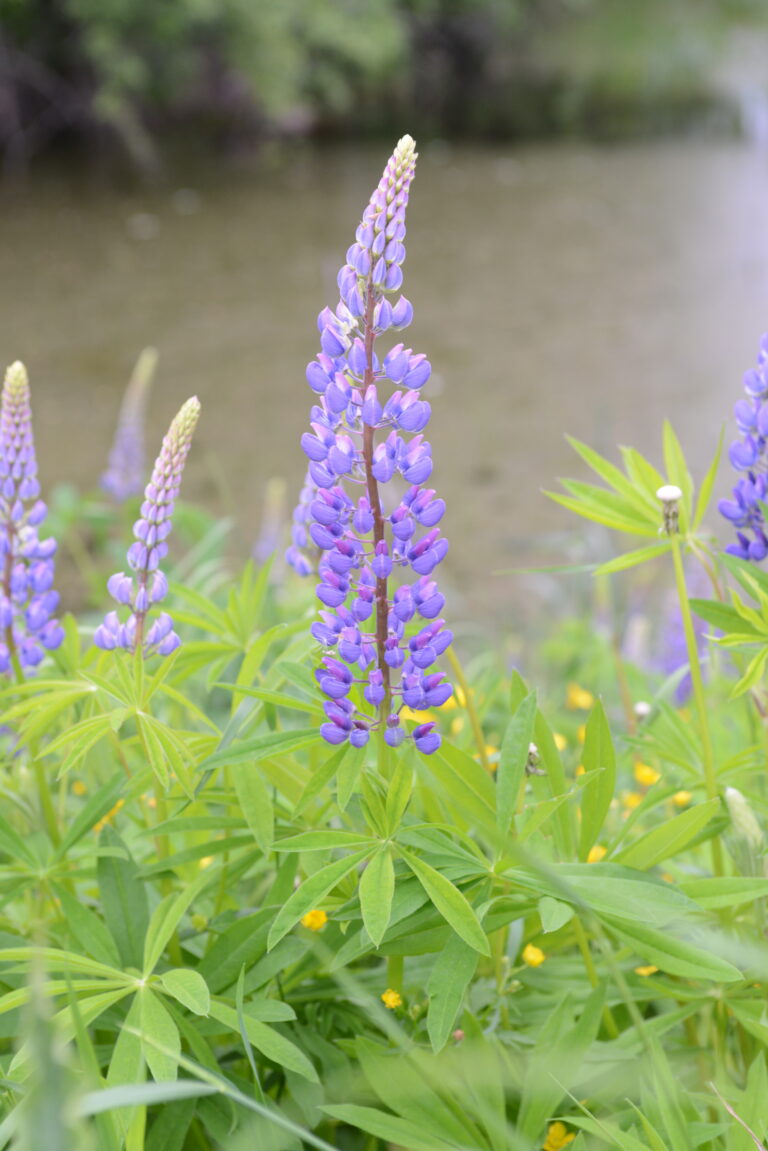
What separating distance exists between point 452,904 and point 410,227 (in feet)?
32.6

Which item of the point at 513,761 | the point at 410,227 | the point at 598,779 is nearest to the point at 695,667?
the point at 598,779

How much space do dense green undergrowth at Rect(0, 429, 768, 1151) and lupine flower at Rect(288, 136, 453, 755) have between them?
87 mm

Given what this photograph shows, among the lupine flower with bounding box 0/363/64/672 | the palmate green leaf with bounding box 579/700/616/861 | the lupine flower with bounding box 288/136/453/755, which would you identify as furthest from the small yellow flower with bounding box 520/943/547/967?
the lupine flower with bounding box 0/363/64/672

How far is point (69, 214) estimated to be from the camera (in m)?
10.7

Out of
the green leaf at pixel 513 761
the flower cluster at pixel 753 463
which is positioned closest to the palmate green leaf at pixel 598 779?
the green leaf at pixel 513 761

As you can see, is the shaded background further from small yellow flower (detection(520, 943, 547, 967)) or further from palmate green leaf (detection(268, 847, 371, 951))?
palmate green leaf (detection(268, 847, 371, 951))

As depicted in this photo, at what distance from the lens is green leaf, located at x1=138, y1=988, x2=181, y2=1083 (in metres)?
1.11

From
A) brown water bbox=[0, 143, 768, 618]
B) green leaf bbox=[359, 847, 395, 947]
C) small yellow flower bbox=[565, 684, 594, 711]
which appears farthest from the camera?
brown water bbox=[0, 143, 768, 618]

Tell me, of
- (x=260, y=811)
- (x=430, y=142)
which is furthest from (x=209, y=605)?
(x=430, y=142)

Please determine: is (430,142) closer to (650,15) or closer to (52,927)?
(650,15)

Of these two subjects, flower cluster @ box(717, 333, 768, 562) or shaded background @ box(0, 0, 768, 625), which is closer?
flower cluster @ box(717, 333, 768, 562)

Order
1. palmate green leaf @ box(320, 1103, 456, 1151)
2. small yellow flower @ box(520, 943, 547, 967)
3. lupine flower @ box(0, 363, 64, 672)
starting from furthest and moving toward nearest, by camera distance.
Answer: lupine flower @ box(0, 363, 64, 672), small yellow flower @ box(520, 943, 547, 967), palmate green leaf @ box(320, 1103, 456, 1151)

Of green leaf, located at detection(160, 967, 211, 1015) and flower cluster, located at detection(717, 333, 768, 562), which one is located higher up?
flower cluster, located at detection(717, 333, 768, 562)

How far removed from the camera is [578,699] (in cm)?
300
